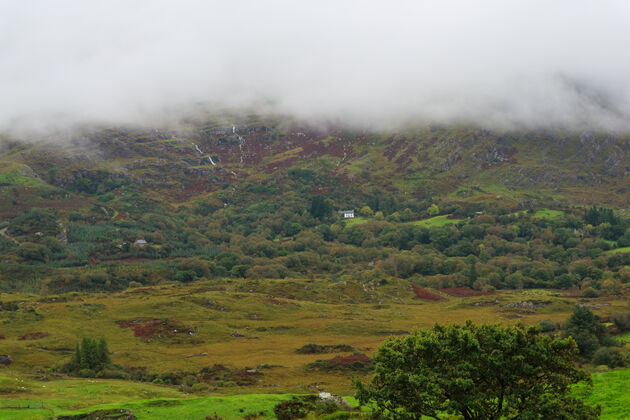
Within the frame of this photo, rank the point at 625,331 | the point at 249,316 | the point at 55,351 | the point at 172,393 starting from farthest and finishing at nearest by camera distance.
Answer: the point at 249,316 → the point at 625,331 → the point at 55,351 → the point at 172,393

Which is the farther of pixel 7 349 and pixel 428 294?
pixel 428 294

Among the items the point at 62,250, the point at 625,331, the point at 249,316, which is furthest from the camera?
the point at 62,250

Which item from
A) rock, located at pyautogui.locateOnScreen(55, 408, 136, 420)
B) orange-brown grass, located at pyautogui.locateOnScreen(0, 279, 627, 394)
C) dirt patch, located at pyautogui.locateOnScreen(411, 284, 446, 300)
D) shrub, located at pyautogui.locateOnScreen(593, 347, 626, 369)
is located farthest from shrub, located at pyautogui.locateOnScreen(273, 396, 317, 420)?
dirt patch, located at pyautogui.locateOnScreen(411, 284, 446, 300)

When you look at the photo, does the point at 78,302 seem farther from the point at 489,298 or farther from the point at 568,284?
the point at 568,284

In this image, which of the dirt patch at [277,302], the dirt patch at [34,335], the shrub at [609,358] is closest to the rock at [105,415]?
the shrub at [609,358]

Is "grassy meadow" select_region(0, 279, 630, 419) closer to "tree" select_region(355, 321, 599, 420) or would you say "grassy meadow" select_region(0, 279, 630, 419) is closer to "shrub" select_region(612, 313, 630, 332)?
"tree" select_region(355, 321, 599, 420)

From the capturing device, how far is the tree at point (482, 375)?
2511 cm

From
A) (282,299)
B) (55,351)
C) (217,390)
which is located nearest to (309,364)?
(217,390)

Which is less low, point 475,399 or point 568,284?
point 475,399

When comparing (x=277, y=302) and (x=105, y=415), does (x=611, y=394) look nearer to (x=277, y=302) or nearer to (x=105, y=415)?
(x=105, y=415)

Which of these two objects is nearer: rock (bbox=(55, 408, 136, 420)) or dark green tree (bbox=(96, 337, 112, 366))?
rock (bbox=(55, 408, 136, 420))

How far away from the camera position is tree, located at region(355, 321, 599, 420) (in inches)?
989

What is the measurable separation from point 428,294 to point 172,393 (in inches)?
4685

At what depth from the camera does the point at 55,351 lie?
79.6 m
